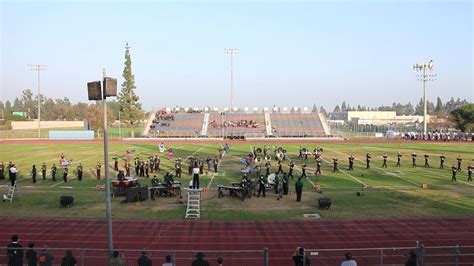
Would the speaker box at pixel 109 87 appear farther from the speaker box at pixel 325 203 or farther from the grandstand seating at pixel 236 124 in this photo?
the grandstand seating at pixel 236 124

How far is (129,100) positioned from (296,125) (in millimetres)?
36143

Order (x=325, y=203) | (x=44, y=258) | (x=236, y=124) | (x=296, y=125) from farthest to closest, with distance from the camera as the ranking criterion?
(x=296, y=125) → (x=236, y=124) → (x=325, y=203) → (x=44, y=258)

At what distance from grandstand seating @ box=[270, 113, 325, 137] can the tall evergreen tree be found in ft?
97.6

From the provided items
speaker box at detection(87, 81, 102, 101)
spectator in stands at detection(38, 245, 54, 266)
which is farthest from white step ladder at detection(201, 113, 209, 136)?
spectator in stands at detection(38, 245, 54, 266)

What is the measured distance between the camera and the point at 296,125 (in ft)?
279

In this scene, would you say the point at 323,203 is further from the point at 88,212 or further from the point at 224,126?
the point at 224,126

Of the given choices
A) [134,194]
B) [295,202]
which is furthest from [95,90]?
[295,202]

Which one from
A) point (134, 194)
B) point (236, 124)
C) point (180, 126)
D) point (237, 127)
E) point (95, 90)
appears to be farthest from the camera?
point (236, 124)

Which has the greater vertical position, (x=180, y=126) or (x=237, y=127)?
(x=180, y=126)

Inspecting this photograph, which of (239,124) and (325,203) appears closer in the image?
(325,203)

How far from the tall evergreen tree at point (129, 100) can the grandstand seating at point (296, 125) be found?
2975 cm

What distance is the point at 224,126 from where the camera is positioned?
83.9 m

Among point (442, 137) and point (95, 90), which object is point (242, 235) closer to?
point (95, 90)

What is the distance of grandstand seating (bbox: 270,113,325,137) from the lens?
7981 cm
